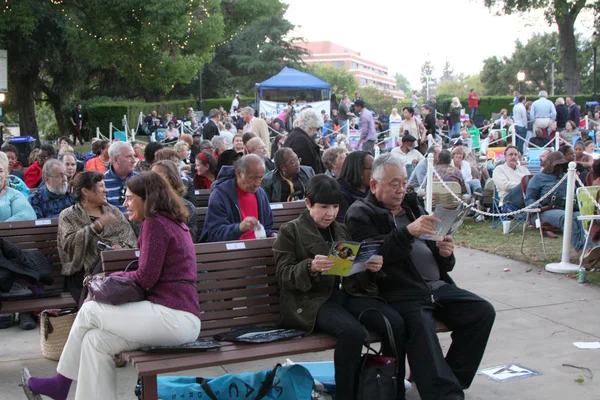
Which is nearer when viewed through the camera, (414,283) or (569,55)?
(414,283)

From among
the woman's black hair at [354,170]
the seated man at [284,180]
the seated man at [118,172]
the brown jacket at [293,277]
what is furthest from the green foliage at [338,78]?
the brown jacket at [293,277]

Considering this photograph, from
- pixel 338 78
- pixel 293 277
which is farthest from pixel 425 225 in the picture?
pixel 338 78

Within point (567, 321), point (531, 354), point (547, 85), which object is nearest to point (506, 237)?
point (567, 321)

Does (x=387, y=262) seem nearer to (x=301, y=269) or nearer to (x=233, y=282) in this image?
(x=301, y=269)

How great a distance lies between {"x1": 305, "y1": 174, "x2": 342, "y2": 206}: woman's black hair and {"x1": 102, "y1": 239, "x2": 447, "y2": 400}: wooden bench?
0.50 meters

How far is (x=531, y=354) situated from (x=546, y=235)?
18.3ft

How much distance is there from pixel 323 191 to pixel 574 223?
17.5 feet

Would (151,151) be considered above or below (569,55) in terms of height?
below

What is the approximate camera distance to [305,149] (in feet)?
29.8

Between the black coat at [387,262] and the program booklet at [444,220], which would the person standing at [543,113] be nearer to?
the black coat at [387,262]

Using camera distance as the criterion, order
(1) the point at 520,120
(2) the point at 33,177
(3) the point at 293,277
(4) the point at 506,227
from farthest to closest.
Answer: (1) the point at 520,120, (4) the point at 506,227, (2) the point at 33,177, (3) the point at 293,277

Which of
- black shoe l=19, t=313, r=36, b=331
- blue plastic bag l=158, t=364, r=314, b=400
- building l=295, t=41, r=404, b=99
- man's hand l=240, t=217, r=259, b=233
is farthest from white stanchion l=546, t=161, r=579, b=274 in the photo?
building l=295, t=41, r=404, b=99

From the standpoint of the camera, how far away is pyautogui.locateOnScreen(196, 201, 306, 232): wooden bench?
6750mm

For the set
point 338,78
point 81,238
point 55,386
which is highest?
point 338,78
